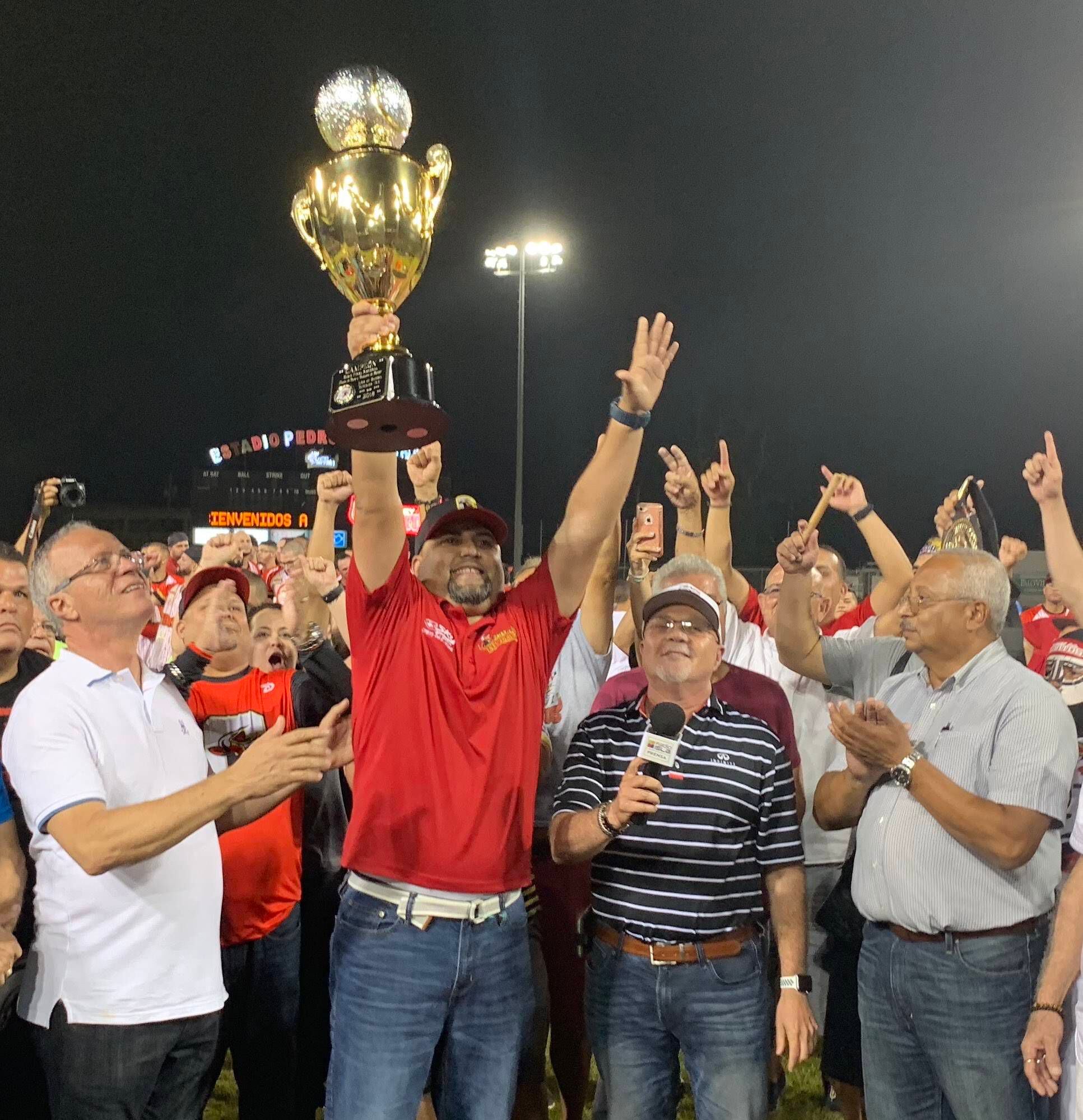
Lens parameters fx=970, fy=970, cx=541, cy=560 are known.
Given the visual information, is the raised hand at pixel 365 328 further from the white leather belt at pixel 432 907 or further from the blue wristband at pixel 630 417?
the white leather belt at pixel 432 907

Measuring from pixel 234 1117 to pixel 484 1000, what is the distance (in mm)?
2551

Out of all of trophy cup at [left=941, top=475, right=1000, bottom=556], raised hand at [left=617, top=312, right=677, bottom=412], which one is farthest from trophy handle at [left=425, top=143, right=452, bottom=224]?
trophy cup at [left=941, top=475, right=1000, bottom=556]

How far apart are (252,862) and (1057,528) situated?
12.7 ft

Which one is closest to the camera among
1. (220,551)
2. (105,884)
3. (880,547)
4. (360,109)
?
(105,884)

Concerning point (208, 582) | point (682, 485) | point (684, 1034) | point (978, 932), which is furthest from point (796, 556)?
point (208, 582)

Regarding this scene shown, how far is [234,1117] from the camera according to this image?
4598 mm

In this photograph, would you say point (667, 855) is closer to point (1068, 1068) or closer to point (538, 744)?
point (538, 744)

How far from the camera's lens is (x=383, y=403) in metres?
2.95

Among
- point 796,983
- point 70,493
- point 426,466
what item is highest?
point 70,493

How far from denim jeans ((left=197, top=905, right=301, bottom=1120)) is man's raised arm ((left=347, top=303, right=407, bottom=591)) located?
169cm

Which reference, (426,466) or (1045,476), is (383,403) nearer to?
(426,466)

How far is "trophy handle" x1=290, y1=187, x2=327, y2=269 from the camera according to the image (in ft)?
12.4

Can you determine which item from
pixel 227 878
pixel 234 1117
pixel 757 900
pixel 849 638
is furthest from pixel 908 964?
pixel 234 1117

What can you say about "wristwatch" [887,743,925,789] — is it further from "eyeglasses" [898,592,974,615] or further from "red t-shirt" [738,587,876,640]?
"red t-shirt" [738,587,876,640]
